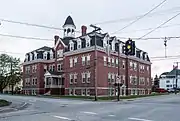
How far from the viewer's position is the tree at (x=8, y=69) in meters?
74.9

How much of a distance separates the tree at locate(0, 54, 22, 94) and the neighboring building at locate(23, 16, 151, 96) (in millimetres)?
7957

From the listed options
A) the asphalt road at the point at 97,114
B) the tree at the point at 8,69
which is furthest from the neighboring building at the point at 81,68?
the asphalt road at the point at 97,114

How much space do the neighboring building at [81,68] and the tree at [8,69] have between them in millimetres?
7957

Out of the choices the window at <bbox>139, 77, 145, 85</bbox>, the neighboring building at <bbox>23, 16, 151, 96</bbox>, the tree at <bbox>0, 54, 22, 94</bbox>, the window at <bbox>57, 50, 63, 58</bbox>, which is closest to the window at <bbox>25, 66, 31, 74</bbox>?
the neighboring building at <bbox>23, 16, 151, 96</bbox>

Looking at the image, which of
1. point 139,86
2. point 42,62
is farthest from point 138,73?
point 42,62

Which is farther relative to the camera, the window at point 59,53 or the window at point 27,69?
the window at point 27,69

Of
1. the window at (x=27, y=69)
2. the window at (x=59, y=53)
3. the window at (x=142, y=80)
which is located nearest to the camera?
the window at (x=59, y=53)

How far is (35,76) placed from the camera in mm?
65500

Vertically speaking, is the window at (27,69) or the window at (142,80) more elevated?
the window at (27,69)

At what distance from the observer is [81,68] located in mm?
52594

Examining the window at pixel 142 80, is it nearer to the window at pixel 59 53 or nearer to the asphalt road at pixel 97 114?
the window at pixel 59 53

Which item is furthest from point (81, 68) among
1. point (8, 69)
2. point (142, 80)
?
point (8, 69)

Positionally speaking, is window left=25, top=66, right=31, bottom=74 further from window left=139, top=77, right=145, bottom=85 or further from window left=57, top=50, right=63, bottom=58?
window left=139, top=77, right=145, bottom=85

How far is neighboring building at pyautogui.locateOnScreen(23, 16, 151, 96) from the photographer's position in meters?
50.4
